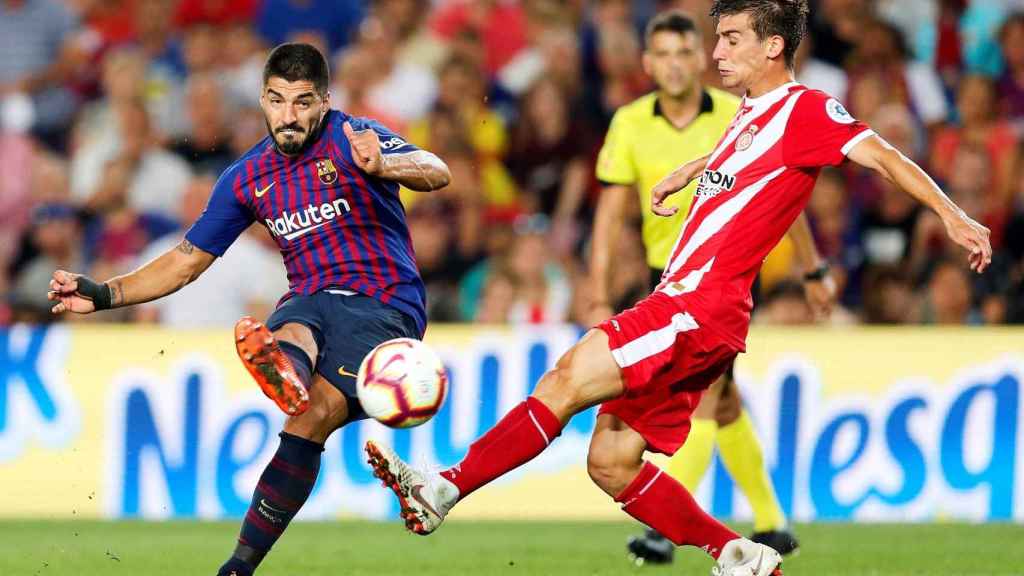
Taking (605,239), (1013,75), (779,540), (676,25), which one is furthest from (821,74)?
(779,540)

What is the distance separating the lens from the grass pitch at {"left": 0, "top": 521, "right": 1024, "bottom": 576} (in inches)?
309

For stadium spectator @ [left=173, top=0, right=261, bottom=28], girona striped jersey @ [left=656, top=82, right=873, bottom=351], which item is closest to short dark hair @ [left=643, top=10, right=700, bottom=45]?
girona striped jersey @ [left=656, top=82, right=873, bottom=351]

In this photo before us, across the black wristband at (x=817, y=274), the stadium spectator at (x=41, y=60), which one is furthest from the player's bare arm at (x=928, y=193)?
the stadium spectator at (x=41, y=60)

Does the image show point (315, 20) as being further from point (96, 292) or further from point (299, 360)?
point (299, 360)

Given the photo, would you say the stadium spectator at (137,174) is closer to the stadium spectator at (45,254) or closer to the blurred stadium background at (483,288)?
the blurred stadium background at (483,288)

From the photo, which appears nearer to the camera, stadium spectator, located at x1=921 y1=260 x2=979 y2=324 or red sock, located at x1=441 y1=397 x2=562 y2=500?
red sock, located at x1=441 y1=397 x2=562 y2=500

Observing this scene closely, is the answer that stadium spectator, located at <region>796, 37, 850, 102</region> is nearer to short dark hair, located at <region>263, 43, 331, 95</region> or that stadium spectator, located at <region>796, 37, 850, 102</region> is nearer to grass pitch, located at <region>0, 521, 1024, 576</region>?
grass pitch, located at <region>0, 521, 1024, 576</region>

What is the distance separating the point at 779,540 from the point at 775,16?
123 inches

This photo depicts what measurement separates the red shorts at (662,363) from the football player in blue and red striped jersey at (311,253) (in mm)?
982

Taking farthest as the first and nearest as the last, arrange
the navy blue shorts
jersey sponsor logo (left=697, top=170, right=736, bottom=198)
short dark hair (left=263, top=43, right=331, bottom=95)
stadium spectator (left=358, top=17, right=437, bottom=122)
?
stadium spectator (left=358, top=17, right=437, bottom=122), short dark hair (left=263, top=43, right=331, bottom=95), the navy blue shorts, jersey sponsor logo (left=697, top=170, right=736, bottom=198)

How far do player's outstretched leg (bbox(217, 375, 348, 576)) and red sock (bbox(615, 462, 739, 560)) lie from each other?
1175mm

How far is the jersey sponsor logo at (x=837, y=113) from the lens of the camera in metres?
5.99

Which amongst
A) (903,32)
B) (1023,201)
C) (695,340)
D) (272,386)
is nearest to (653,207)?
(695,340)

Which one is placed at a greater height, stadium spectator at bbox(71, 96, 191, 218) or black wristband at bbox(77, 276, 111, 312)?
stadium spectator at bbox(71, 96, 191, 218)
